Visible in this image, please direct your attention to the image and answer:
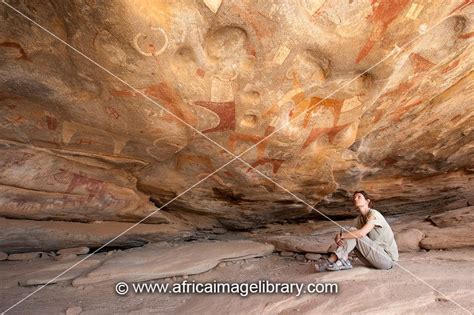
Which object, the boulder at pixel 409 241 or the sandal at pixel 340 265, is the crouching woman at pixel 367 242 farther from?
the boulder at pixel 409 241

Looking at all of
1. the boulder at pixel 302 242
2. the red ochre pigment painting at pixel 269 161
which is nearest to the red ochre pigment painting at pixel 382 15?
the red ochre pigment painting at pixel 269 161

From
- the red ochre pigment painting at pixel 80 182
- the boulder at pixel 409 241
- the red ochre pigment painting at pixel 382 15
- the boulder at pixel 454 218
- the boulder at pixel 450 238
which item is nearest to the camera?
the red ochre pigment painting at pixel 382 15

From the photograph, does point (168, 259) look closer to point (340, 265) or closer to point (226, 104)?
point (340, 265)

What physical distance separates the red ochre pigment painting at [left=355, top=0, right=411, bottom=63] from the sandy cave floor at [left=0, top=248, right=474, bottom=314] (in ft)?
6.63

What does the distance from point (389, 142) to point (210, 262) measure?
2722mm

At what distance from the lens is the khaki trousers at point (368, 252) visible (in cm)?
324

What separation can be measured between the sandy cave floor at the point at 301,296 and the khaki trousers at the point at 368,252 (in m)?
0.08

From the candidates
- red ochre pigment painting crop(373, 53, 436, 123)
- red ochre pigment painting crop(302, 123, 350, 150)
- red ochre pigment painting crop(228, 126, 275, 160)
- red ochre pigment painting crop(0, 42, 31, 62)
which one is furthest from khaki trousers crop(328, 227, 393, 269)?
red ochre pigment painting crop(0, 42, 31, 62)

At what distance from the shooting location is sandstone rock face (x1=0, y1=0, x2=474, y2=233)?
2615mm

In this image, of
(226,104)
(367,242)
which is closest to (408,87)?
(367,242)

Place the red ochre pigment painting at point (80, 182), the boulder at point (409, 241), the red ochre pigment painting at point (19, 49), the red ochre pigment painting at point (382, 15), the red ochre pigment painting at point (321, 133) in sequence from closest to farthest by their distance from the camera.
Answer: the red ochre pigment painting at point (382, 15)
the red ochre pigment painting at point (19, 49)
the red ochre pigment painting at point (321, 133)
the red ochre pigment painting at point (80, 182)
the boulder at point (409, 241)

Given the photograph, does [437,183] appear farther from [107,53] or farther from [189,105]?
[107,53]

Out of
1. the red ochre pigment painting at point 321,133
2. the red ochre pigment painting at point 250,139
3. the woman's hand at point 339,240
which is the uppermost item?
the red ochre pigment painting at point 321,133

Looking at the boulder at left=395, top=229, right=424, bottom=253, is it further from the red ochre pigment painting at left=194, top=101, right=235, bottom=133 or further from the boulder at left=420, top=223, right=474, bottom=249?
the red ochre pigment painting at left=194, top=101, right=235, bottom=133
